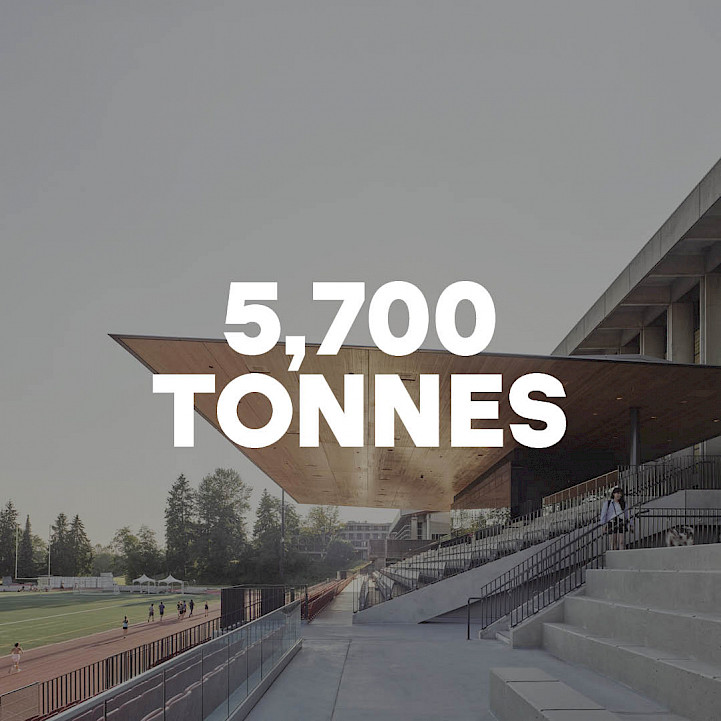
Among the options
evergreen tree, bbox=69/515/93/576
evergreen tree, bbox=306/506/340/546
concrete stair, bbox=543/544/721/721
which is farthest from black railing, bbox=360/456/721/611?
evergreen tree, bbox=69/515/93/576

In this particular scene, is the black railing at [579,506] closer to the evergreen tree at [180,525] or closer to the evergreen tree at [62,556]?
the evergreen tree at [180,525]

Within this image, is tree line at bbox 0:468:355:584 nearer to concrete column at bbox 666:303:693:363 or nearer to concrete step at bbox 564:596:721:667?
concrete column at bbox 666:303:693:363

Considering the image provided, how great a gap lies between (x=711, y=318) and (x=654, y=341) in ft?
27.3

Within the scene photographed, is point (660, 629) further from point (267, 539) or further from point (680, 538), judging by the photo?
point (267, 539)

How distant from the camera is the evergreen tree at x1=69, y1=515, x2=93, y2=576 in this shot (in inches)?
6988

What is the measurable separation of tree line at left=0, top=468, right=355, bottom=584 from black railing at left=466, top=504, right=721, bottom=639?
9353 centimetres

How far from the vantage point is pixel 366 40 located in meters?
37.1

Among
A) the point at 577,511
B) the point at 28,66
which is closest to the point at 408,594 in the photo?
the point at 577,511

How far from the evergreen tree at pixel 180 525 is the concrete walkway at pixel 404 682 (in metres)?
135

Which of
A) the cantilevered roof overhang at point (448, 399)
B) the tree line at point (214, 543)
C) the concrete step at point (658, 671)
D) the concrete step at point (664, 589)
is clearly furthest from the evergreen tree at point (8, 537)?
the concrete step at point (658, 671)

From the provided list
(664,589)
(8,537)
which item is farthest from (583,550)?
(8,537)

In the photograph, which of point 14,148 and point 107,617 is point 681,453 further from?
point 14,148

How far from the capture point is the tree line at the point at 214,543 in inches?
5418

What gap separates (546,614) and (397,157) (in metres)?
37.0
